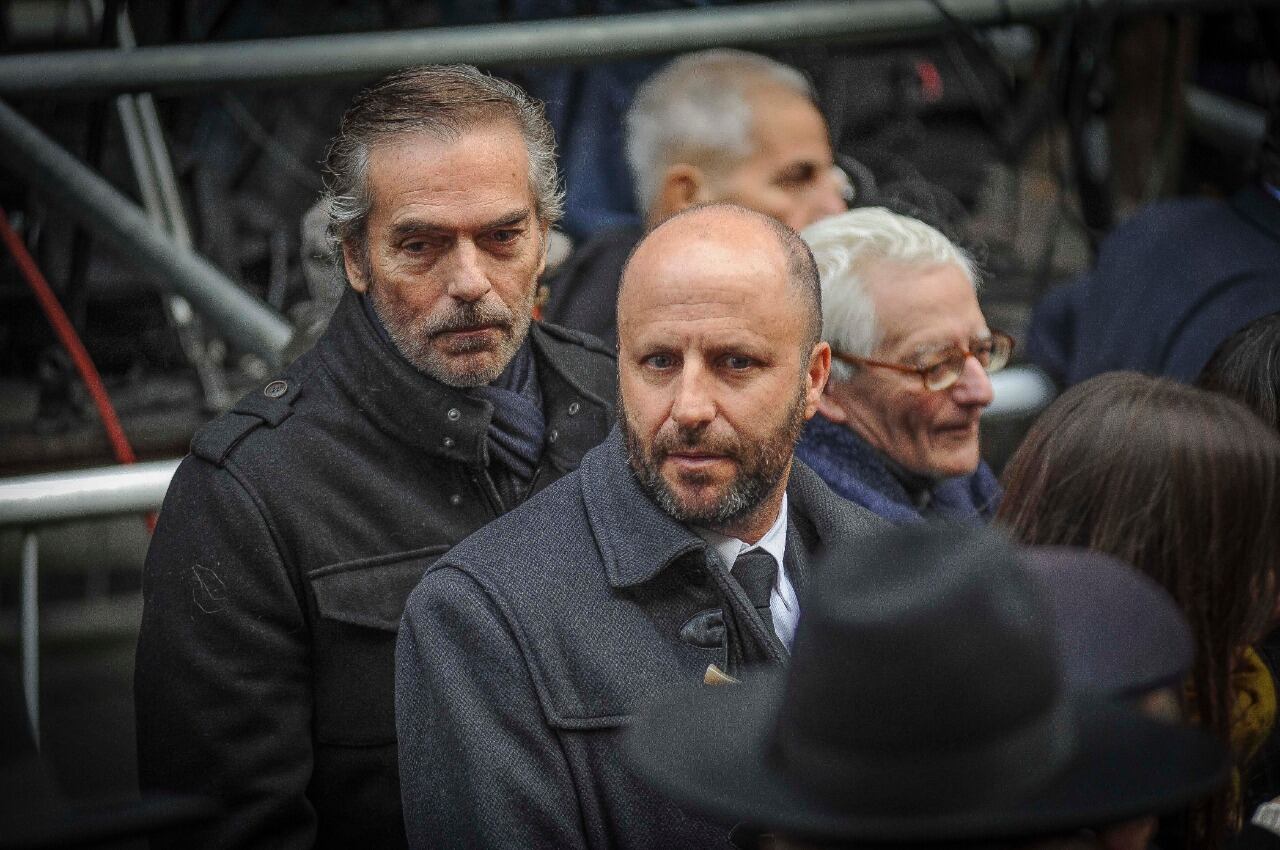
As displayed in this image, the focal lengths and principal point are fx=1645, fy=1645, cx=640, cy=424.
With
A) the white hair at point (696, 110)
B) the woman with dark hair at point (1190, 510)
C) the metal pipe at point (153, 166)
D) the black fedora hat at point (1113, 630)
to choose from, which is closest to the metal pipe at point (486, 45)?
the white hair at point (696, 110)

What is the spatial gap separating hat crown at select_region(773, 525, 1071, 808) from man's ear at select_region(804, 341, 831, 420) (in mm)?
939

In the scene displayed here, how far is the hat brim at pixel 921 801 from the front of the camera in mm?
1359

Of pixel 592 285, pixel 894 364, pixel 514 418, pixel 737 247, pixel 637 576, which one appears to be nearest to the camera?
pixel 637 576

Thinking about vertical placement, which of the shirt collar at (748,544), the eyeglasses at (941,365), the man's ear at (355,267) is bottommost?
the eyeglasses at (941,365)

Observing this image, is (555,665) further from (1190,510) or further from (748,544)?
(1190,510)

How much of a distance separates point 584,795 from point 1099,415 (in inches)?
31.9

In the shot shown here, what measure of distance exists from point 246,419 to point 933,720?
4.35ft

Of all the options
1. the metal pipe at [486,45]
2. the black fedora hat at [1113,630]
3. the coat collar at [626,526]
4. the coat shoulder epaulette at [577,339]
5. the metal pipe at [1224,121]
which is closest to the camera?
the black fedora hat at [1113,630]

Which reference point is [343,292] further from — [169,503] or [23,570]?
[23,570]

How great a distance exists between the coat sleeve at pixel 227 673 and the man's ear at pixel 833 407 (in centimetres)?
99

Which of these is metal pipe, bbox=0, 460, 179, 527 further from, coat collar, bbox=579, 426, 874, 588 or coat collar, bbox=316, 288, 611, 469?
coat collar, bbox=579, 426, 874, 588

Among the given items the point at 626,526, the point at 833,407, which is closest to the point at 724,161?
the point at 833,407

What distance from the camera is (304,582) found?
2.30 metres

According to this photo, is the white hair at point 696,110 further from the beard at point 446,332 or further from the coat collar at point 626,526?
the coat collar at point 626,526
